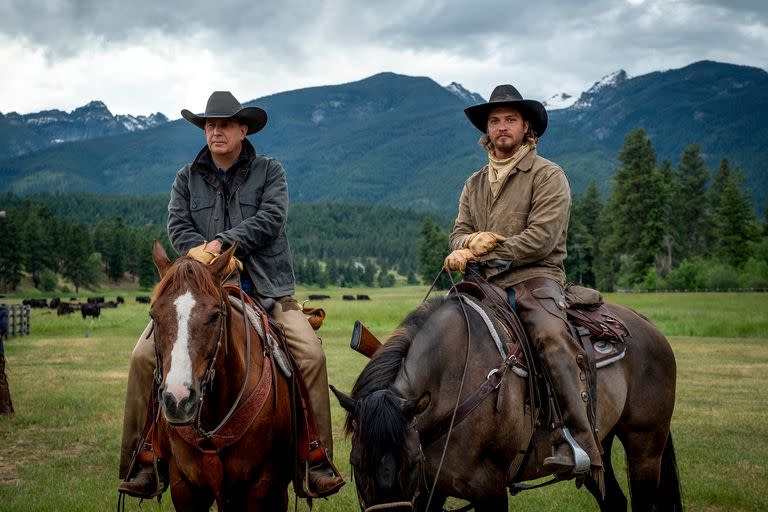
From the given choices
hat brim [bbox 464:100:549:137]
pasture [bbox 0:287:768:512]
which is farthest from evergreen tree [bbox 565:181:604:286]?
hat brim [bbox 464:100:549:137]

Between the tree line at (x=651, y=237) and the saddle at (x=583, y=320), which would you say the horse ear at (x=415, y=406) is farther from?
the tree line at (x=651, y=237)

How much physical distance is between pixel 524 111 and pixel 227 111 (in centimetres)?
241

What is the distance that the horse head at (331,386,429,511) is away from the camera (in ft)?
12.8

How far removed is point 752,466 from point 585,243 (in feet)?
221

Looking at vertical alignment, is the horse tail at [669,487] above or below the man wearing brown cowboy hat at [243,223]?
below

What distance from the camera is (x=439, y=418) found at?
455 cm

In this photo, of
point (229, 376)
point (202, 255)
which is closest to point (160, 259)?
point (202, 255)

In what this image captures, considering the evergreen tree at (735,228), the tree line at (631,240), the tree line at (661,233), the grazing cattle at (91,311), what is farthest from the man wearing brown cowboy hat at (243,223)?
the evergreen tree at (735,228)

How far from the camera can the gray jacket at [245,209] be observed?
576cm

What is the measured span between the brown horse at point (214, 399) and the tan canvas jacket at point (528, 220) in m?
1.93

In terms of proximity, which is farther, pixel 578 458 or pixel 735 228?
pixel 735 228

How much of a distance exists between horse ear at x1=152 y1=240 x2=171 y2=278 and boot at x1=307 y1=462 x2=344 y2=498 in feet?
6.30

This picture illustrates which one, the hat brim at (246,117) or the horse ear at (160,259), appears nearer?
the horse ear at (160,259)

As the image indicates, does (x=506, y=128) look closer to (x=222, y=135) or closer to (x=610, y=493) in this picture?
(x=222, y=135)
